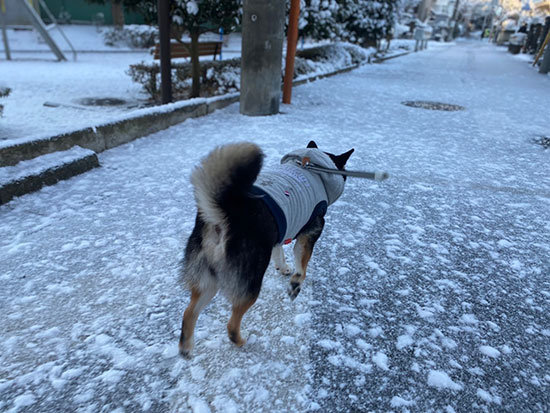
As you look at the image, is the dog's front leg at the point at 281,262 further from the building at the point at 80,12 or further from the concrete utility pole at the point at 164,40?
the building at the point at 80,12

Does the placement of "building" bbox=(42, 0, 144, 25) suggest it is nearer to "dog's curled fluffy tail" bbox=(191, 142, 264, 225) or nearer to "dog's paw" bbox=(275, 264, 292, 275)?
"dog's paw" bbox=(275, 264, 292, 275)

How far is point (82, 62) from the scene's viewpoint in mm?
14570

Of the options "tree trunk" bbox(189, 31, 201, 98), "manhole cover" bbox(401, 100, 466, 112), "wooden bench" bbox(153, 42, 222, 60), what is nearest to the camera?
"tree trunk" bbox(189, 31, 201, 98)

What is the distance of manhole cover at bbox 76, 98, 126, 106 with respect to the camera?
7.66 metres

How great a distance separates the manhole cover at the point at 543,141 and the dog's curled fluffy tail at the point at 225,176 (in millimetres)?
6795

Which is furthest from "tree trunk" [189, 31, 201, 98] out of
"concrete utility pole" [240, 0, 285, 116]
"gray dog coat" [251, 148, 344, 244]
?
"gray dog coat" [251, 148, 344, 244]

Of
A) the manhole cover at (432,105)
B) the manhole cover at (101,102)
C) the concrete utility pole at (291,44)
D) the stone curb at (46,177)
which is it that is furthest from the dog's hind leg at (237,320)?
the manhole cover at (432,105)

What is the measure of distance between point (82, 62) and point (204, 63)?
8.67 meters

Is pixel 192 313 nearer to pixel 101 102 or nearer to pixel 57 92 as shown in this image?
pixel 101 102

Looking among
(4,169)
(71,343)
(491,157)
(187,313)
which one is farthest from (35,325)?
(491,157)

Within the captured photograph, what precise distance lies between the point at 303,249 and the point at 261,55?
5.74 metres

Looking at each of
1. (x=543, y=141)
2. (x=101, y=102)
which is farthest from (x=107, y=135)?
(x=543, y=141)

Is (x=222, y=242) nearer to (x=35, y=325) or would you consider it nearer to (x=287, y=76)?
(x=35, y=325)

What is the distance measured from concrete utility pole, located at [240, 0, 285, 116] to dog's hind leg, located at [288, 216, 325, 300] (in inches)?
213
